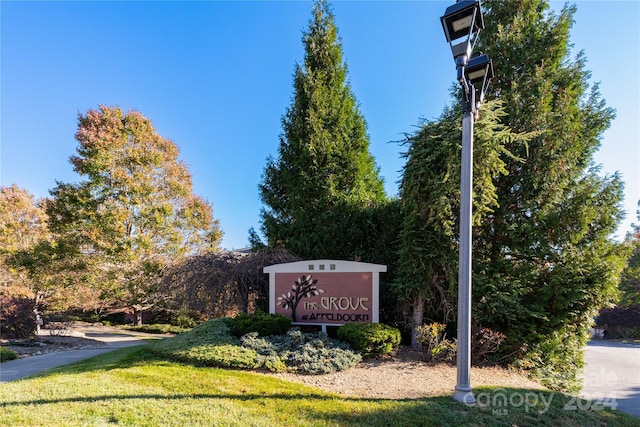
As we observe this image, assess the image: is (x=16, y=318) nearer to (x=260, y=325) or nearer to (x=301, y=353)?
(x=260, y=325)

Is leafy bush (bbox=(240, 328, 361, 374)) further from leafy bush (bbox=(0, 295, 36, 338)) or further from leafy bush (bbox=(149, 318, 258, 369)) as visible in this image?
leafy bush (bbox=(0, 295, 36, 338))

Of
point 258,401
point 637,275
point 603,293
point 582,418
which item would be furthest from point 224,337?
point 637,275

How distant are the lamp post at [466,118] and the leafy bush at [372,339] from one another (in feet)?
8.42

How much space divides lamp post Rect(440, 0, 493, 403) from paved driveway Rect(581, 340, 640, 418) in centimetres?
338

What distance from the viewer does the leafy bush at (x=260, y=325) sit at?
759 cm

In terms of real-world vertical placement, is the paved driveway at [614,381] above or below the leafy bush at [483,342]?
below

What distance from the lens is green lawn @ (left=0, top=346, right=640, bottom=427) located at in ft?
12.3

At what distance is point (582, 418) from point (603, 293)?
3.80 meters

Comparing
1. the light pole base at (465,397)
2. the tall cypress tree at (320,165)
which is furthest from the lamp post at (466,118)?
the tall cypress tree at (320,165)

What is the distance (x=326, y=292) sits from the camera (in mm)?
8398

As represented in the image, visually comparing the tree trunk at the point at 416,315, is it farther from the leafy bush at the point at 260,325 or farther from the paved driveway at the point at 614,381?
the paved driveway at the point at 614,381

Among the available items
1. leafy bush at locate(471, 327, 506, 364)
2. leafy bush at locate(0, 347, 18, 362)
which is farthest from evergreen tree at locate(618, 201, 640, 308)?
leafy bush at locate(0, 347, 18, 362)

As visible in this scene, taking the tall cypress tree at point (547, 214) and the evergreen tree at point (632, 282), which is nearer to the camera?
the tall cypress tree at point (547, 214)

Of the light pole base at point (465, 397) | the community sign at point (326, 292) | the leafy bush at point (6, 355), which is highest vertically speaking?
the community sign at point (326, 292)
